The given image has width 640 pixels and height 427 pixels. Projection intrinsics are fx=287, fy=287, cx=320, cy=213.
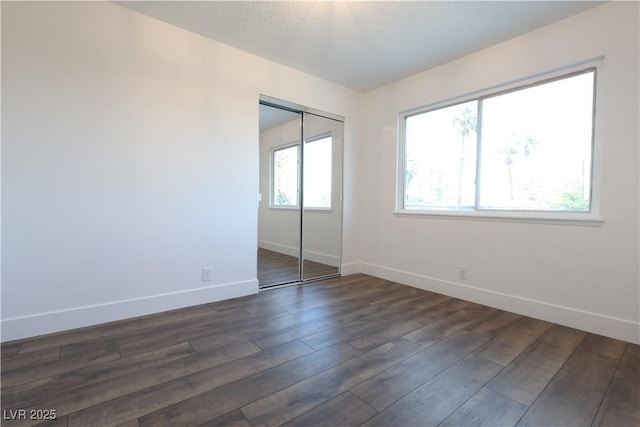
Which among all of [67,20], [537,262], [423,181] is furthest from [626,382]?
[67,20]

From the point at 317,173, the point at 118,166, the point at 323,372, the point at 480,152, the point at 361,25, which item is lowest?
the point at 323,372

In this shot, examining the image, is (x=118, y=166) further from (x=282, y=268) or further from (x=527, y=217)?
(x=527, y=217)

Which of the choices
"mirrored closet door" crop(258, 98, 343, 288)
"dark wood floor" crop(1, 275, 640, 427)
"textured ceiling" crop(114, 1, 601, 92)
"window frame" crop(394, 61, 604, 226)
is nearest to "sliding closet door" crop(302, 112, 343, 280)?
"mirrored closet door" crop(258, 98, 343, 288)

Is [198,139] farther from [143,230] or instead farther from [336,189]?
[336,189]

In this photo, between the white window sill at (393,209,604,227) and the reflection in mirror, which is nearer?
the white window sill at (393,209,604,227)

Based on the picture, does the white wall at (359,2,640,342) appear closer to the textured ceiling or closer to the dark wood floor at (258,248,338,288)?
the textured ceiling

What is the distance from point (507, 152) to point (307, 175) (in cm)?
226

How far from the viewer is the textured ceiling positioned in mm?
2281

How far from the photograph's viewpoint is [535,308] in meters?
2.56

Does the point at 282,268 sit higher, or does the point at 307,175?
the point at 307,175

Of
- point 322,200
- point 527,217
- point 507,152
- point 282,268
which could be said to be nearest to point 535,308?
point 527,217

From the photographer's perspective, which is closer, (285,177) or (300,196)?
(300,196)

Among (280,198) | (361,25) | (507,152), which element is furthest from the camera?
(280,198)

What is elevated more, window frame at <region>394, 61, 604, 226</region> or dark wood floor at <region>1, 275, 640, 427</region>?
window frame at <region>394, 61, 604, 226</region>
